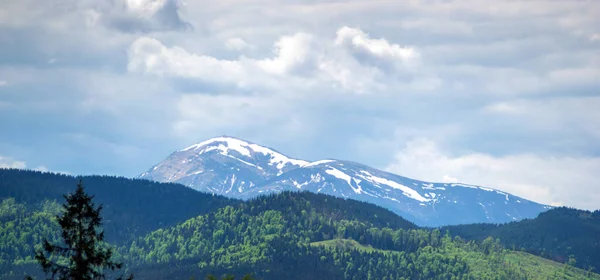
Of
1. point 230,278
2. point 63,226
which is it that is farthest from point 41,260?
point 230,278

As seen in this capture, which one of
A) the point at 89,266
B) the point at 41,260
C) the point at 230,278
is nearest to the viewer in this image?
the point at 41,260

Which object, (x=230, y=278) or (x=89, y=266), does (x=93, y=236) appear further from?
(x=230, y=278)

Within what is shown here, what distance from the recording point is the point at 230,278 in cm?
10681

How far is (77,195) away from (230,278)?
1628 inches

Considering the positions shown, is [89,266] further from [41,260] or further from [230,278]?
[230,278]

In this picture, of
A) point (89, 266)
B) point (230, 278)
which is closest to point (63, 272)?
point (89, 266)

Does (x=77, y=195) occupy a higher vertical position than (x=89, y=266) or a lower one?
higher

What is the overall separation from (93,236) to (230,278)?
4056 cm

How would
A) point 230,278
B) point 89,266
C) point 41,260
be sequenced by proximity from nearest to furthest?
point 41,260
point 89,266
point 230,278

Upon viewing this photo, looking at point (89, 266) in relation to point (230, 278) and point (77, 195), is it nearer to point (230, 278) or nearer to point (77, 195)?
point (77, 195)

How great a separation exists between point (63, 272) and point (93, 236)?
318 cm

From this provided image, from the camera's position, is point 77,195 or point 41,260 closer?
point 41,260

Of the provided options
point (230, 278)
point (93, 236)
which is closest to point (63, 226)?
point (93, 236)

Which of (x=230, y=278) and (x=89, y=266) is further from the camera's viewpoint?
(x=230, y=278)
